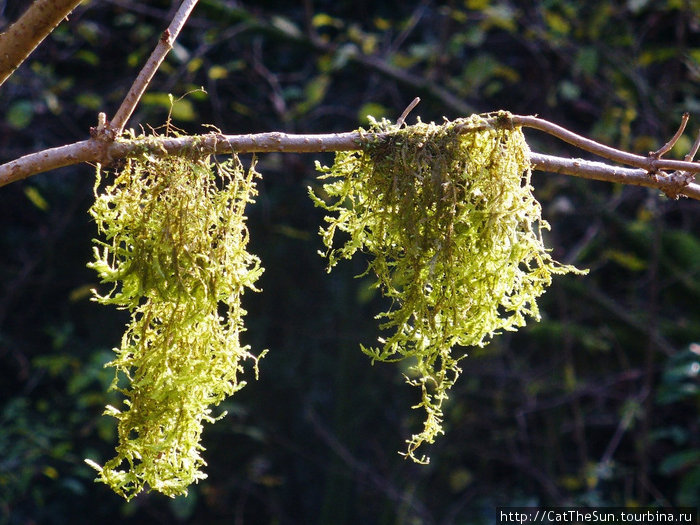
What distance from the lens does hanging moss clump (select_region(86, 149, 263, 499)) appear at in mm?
933

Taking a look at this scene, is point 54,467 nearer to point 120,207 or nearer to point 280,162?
point 280,162

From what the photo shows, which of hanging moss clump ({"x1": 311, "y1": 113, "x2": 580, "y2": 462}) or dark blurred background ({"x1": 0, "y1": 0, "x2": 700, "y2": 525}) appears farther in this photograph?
dark blurred background ({"x1": 0, "y1": 0, "x2": 700, "y2": 525})

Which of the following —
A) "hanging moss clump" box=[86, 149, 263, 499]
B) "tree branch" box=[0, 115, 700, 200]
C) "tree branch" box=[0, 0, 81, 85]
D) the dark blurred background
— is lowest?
"hanging moss clump" box=[86, 149, 263, 499]

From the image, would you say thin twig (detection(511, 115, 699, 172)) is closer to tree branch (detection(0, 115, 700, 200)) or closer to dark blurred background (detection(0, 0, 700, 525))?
tree branch (detection(0, 115, 700, 200))

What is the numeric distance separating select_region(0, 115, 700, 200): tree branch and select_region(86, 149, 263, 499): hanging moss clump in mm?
26

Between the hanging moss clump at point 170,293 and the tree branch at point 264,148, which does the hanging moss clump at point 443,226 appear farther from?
the hanging moss clump at point 170,293

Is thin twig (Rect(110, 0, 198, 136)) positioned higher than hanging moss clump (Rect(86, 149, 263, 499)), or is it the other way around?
thin twig (Rect(110, 0, 198, 136))

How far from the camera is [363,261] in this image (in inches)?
120

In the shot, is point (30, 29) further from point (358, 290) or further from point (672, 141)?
point (358, 290)

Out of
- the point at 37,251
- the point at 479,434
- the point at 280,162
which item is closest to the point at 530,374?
the point at 479,434

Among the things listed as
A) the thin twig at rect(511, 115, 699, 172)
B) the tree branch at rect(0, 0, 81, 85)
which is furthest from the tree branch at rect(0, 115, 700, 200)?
the tree branch at rect(0, 0, 81, 85)

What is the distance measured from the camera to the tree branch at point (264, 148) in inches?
35.4

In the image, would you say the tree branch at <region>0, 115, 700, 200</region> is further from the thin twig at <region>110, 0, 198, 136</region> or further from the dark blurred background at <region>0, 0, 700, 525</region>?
the dark blurred background at <region>0, 0, 700, 525</region>

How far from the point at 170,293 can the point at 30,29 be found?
0.37 metres
